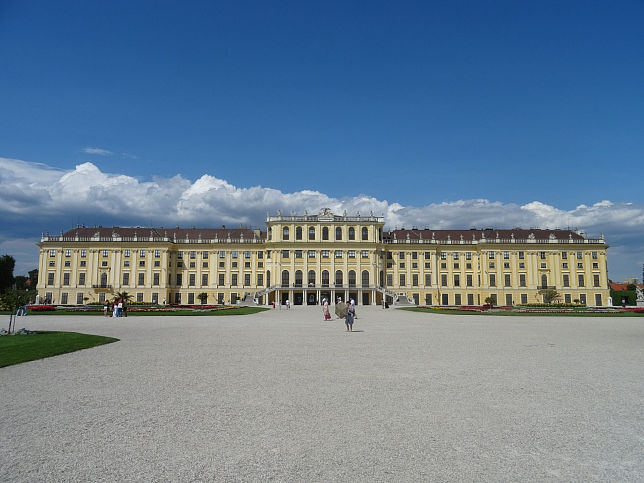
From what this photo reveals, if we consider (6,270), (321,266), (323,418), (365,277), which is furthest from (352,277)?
(323,418)

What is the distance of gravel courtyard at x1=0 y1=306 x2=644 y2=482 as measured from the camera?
5.46 metres

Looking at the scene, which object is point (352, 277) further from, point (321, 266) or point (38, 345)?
point (38, 345)

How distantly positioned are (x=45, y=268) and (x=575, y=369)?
273 feet

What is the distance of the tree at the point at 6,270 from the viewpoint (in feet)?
268

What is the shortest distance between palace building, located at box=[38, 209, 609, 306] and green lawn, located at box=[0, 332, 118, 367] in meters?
55.7

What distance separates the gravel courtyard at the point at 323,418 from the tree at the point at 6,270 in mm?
83213

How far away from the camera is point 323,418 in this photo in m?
7.36

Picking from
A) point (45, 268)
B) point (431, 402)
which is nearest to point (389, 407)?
point (431, 402)

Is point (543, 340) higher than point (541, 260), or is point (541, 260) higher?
point (541, 260)

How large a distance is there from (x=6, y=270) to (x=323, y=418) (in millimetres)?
94014

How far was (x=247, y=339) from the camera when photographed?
1911 cm

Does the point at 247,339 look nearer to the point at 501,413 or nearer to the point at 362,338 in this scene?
the point at 362,338

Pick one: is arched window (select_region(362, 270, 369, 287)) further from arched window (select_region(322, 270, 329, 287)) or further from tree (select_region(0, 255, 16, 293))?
tree (select_region(0, 255, 16, 293))

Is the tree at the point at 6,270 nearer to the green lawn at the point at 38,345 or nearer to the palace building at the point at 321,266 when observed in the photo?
the palace building at the point at 321,266
